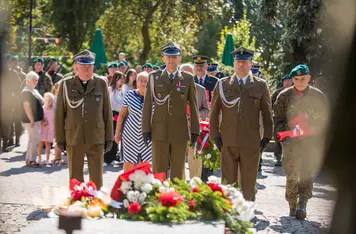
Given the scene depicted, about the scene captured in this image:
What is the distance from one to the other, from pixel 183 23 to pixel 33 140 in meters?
24.7

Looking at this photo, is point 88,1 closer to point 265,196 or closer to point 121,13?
point 121,13

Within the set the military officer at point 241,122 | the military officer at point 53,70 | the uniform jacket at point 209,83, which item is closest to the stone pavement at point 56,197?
the military officer at point 241,122

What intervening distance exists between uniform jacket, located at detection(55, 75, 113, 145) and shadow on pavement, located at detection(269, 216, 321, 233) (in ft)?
7.59

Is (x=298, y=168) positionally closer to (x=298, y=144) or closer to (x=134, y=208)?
(x=298, y=144)

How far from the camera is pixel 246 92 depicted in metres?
9.57

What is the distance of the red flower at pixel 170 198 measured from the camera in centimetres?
589

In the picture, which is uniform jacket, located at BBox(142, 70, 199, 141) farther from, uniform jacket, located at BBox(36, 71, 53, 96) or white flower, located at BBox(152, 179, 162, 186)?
uniform jacket, located at BBox(36, 71, 53, 96)

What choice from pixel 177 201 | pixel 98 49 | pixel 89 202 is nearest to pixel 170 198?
pixel 177 201

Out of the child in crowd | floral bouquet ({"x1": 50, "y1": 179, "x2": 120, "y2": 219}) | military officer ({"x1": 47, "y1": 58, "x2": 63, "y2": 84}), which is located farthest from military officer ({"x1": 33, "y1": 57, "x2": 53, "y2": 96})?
floral bouquet ({"x1": 50, "y1": 179, "x2": 120, "y2": 219})

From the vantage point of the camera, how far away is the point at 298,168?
33.6 ft

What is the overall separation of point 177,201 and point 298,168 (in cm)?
460

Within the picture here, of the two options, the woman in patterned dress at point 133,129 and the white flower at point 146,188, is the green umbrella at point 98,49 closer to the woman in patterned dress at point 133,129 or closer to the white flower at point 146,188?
the woman in patterned dress at point 133,129

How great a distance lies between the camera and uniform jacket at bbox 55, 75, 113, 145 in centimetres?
948

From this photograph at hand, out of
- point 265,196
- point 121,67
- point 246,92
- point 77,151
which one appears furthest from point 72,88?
point 121,67
